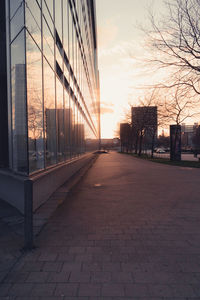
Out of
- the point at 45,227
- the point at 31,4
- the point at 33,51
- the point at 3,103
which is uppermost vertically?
the point at 31,4

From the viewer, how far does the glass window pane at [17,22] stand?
22.2 feet

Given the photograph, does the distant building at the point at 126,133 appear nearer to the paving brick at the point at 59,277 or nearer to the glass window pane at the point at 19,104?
the glass window pane at the point at 19,104

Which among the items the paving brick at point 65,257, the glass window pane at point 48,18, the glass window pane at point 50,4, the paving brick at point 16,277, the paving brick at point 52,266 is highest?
the glass window pane at point 50,4

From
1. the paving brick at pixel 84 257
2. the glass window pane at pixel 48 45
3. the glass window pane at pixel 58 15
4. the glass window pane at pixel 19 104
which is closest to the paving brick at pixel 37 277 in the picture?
the paving brick at pixel 84 257

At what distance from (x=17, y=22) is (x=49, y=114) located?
10.4ft

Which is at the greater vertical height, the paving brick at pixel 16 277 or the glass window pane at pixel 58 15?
the glass window pane at pixel 58 15

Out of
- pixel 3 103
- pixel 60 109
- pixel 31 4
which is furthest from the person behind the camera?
pixel 60 109

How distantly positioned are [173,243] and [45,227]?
241cm

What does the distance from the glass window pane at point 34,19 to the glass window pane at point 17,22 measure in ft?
0.49

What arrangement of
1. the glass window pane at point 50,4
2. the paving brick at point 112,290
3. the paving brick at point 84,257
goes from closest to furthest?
the paving brick at point 112,290
the paving brick at point 84,257
the glass window pane at point 50,4

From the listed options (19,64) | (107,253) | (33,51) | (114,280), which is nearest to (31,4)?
(33,51)

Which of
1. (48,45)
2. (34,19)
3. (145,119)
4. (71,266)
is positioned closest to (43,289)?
(71,266)

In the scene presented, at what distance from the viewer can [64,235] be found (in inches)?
187

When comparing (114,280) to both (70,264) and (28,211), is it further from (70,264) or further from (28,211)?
(28,211)
